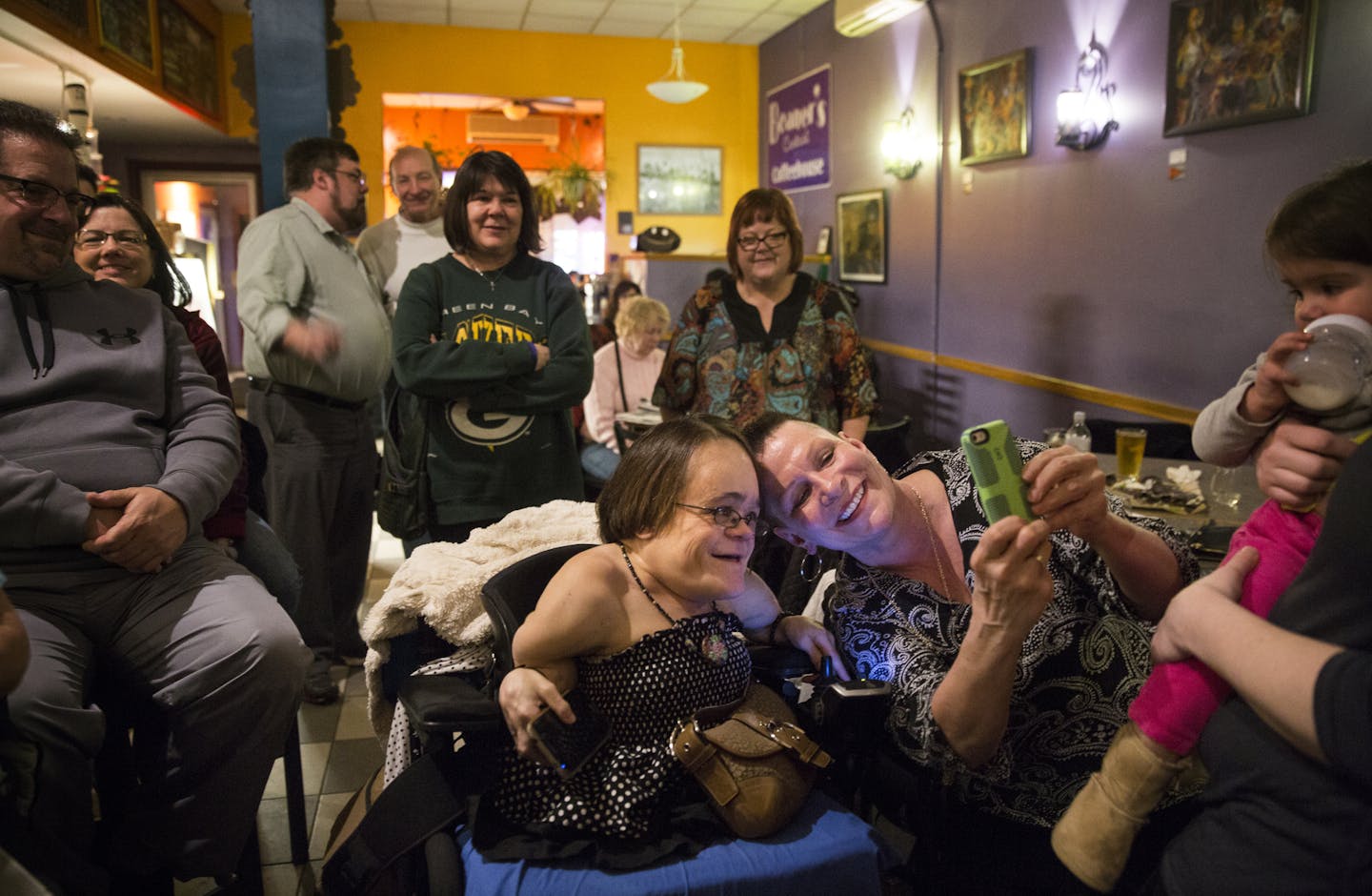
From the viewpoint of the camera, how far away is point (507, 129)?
1063 cm

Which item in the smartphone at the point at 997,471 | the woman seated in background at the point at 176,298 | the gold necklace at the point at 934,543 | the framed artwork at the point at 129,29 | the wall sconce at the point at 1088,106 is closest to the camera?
the smartphone at the point at 997,471

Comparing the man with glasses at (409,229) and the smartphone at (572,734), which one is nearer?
the smartphone at (572,734)

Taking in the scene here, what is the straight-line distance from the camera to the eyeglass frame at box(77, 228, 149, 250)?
90.7 inches

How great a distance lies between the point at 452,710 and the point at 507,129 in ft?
33.4

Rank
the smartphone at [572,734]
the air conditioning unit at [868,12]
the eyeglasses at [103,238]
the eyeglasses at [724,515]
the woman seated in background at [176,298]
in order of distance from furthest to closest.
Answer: the air conditioning unit at [868,12] < the eyeglasses at [103,238] < the woman seated in background at [176,298] < the eyeglasses at [724,515] < the smartphone at [572,734]

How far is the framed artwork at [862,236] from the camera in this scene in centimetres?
711

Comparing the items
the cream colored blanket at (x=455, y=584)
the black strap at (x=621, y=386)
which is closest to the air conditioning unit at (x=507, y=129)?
the black strap at (x=621, y=386)

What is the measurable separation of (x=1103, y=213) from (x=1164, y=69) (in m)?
0.72

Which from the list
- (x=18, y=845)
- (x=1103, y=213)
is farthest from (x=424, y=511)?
(x=1103, y=213)

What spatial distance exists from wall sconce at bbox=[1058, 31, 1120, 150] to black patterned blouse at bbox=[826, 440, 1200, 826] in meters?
3.69

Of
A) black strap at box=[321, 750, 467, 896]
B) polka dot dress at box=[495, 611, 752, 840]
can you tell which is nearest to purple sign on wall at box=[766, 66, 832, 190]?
polka dot dress at box=[495, 611, 752, 840]

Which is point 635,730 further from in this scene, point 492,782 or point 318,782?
point 318,782

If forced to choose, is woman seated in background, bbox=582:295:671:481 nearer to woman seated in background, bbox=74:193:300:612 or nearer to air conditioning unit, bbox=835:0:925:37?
woman seated in background, bbox=74:193:300:612

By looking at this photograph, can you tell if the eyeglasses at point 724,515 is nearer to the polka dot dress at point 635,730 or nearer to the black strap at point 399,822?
the polka dot dress at point 635,730
